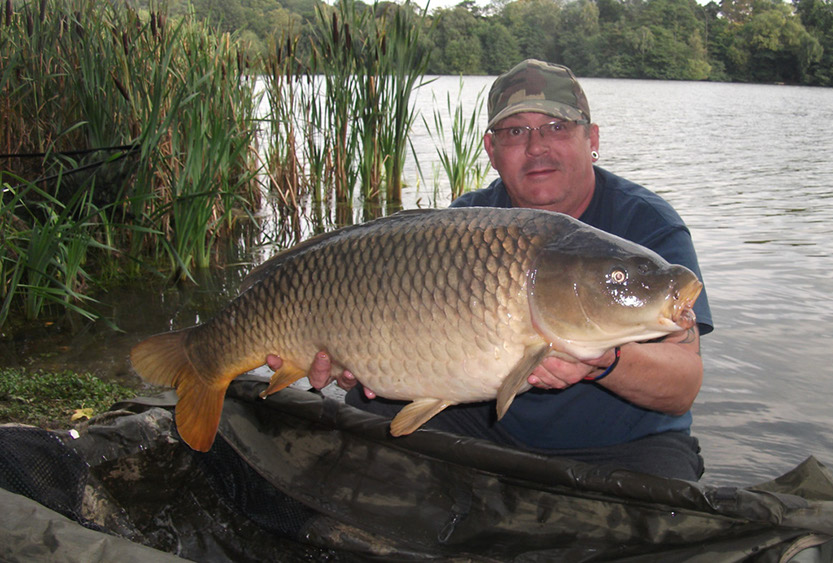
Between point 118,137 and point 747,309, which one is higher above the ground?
point 118,137

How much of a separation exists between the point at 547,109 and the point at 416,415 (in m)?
0.85

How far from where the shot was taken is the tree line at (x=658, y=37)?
113 ft

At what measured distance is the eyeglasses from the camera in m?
1.86

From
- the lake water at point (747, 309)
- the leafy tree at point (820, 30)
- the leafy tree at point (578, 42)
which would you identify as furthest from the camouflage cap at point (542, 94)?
the leafy tree at point (578, 42)

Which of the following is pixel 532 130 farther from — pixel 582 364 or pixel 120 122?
pixel 120 122

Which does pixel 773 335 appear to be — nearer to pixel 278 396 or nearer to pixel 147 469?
pixel 278 396

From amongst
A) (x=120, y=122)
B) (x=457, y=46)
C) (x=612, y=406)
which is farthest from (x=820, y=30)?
(x=612, y=406)

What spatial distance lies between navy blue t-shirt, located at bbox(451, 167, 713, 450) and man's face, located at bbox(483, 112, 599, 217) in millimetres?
103

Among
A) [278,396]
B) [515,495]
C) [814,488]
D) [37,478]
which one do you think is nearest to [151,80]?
[278,396]

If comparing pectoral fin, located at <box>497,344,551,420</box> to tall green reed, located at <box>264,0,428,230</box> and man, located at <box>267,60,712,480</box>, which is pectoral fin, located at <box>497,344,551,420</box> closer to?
man, located at <box>267,60,712,480</box>

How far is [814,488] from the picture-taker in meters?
1.30

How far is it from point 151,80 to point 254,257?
47.1 inches

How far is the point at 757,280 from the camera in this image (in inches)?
172

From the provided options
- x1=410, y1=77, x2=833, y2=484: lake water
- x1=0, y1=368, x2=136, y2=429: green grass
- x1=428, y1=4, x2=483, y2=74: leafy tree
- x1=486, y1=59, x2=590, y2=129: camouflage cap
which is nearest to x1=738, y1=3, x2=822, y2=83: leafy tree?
x1=428, y1=4, x2=483, y2=74: leafy tree
